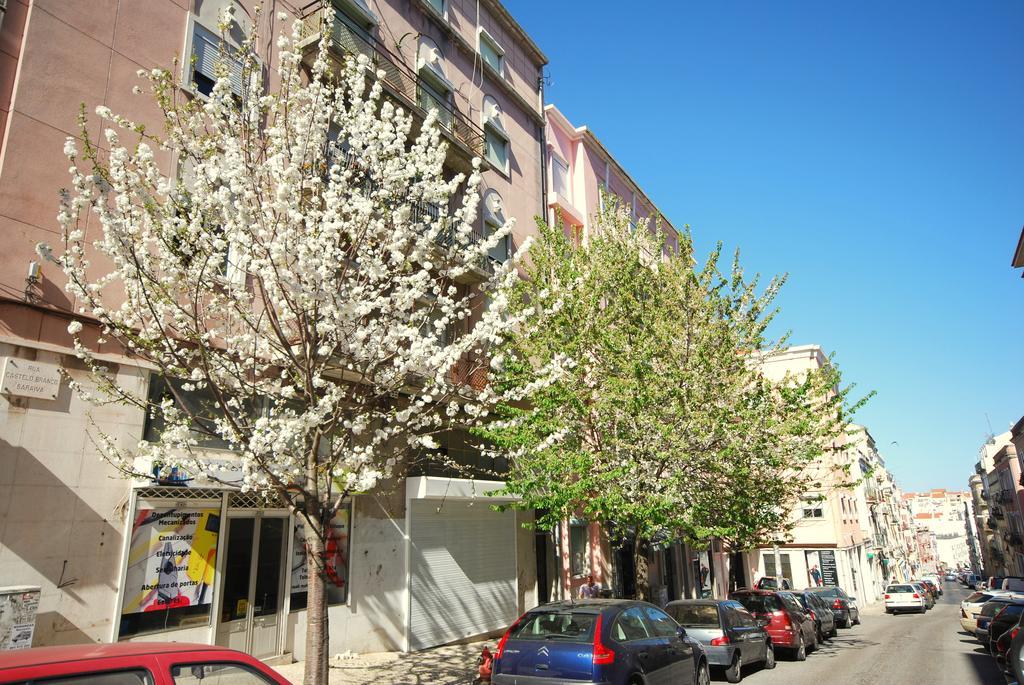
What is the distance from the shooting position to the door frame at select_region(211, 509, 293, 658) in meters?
10.5

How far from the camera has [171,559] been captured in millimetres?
9852

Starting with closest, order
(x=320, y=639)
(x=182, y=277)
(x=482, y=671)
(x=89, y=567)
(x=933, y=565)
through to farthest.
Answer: (x=320, y=639)
(x=182, y=277)
(x=89, y=567)
(x=482, y=671)
(x=933, y=565)

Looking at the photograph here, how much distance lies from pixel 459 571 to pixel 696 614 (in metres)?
5.84

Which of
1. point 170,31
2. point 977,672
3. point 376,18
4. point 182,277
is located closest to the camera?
point 182,277

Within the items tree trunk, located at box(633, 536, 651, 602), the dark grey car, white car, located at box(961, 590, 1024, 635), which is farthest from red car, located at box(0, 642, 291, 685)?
white car, located at box(961, 590, 1024, 635)

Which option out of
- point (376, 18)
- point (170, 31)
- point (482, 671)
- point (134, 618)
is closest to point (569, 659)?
point (482, 671)

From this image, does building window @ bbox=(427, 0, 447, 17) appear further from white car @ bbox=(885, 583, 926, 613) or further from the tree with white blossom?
white car @ bbox=(885, 583, 926, 613)

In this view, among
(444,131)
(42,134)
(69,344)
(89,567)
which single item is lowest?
(89,567)

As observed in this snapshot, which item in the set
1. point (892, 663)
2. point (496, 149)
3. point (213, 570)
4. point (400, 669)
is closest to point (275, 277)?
point (213, 570)

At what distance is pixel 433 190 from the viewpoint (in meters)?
9.02

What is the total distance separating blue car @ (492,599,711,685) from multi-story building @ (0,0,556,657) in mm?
3669

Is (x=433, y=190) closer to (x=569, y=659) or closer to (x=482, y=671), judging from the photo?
(x=569, y=659)

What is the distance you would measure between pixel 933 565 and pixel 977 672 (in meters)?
177

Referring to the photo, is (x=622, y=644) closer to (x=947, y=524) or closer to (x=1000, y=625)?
(x=1000, y=625)
